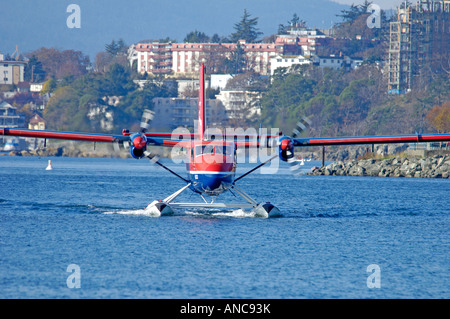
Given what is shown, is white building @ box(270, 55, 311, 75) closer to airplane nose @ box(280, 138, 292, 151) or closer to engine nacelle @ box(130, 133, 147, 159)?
airplane nose @ box(280, 138, 292, 151)

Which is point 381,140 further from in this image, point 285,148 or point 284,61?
point 284,61

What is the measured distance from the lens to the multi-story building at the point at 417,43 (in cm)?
17162

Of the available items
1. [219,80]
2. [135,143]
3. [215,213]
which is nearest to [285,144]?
[135,143]

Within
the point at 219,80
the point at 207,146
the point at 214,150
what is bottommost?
the point at 214,150

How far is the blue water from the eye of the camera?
66.9ft

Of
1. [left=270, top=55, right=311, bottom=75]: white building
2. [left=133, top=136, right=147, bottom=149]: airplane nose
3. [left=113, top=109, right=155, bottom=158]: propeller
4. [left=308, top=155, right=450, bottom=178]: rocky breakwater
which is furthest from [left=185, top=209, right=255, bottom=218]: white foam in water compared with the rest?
[left=270, top=55, right=311, bottom=75]: white building

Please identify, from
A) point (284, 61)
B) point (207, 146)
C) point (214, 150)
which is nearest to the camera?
point (214, 150)

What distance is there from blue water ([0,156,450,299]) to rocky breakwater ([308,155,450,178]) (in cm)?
3922

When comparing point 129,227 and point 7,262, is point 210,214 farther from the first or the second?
point 7,262

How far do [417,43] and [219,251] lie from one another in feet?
520

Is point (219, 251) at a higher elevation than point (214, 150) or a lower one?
lower

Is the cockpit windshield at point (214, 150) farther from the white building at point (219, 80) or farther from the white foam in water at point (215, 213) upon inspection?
the white building at point (219, 80)

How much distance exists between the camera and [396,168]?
85.2 meters
